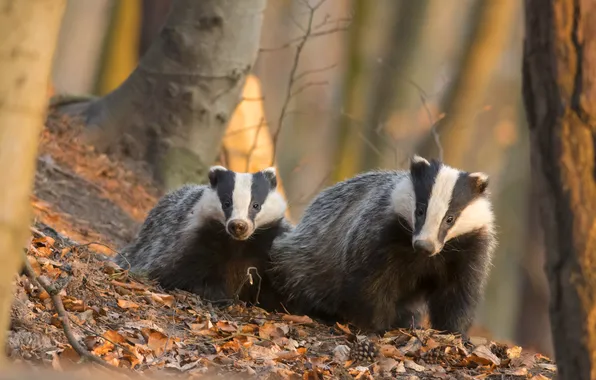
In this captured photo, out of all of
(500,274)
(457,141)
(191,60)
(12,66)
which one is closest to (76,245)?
(12,66)

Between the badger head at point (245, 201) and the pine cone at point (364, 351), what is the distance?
134cm

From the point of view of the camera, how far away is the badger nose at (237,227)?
5906mm

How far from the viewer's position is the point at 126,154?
920 centimetres

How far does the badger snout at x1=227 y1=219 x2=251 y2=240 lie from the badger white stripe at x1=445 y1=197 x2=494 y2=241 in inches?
49.6

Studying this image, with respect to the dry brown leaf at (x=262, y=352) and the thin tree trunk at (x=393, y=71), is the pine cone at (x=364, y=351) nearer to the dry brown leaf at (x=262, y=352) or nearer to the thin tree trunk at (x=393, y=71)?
the dry brown leaf at (x=262, y=352)

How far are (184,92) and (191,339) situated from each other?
457 centimetres

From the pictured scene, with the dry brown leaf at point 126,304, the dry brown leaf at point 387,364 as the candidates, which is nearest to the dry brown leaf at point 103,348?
the dry brown leaf at point 126,304

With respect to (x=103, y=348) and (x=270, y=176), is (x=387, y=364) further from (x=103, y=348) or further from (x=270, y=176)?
(x=270, y=176)

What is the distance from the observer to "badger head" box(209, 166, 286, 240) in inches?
235

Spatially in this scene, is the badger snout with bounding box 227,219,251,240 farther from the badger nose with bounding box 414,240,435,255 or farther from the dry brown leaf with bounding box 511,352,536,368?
the dry brown leaf with bounding box 511,352,536,368

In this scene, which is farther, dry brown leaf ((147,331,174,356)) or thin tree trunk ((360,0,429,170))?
thin tree trunk ((360,0,429,170))

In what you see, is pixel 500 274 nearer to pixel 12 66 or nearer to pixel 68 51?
pixel 68 51

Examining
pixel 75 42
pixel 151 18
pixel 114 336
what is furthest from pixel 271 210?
pixel 75 42

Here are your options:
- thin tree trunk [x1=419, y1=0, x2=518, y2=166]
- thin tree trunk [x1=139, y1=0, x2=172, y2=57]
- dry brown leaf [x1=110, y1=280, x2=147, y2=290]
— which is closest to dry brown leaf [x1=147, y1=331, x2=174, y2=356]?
dry brown leaf [x1=110, y1=280, x2=147, y2=290]
